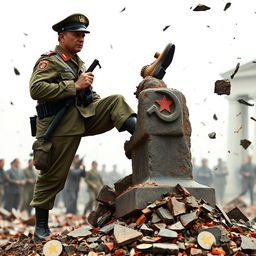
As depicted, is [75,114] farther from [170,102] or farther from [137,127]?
[170,102]

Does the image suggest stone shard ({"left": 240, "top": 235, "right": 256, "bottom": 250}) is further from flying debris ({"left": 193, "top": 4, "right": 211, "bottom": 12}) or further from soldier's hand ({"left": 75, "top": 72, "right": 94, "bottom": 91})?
flying debris ({"left": 193, "top": 4, "right": 211, "bottom": 12})

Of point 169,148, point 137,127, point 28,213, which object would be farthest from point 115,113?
point 28,213

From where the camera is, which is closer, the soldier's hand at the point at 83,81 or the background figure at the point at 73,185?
the soldier's hand at the point at 83,81

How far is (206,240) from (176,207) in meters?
0.43

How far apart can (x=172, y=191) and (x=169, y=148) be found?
41 centimetres

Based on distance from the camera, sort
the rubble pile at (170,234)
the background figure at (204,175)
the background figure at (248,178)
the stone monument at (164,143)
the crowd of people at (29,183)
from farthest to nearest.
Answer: the background figure at (204,175)
the background figure at (248,178)
the crowd of people at (29,183)
the stone monument at (164,143)
the rubble pile at (170,234)

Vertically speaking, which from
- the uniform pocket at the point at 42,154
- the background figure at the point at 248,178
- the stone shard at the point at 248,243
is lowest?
the background figure at the point at 248,178

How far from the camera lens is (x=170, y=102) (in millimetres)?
4734

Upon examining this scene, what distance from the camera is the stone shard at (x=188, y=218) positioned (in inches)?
159

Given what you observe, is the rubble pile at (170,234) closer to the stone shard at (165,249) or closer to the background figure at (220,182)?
the stone shard at (165,249)

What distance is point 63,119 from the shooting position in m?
4.92

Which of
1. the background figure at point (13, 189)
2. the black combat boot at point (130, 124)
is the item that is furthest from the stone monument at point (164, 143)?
the background figure at point (13, 189)

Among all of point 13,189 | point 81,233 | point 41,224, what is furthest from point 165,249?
point 13,189

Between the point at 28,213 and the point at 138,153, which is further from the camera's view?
the point at 28,213
